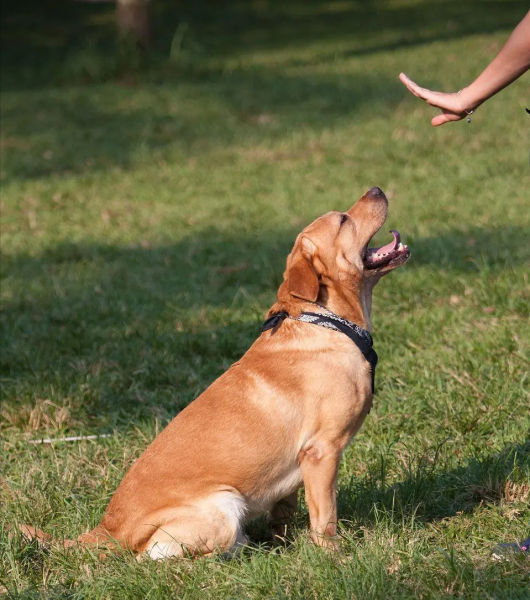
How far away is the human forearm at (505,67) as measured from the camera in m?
3.66

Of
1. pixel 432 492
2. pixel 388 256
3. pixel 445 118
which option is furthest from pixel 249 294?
pixel 432 492

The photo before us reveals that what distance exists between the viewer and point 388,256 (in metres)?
4.25

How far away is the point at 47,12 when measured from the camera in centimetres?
2900

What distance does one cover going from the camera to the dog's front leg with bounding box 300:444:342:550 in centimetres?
379

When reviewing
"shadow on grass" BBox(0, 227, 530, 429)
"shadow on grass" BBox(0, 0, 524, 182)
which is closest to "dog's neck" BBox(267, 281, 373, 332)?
"shadow on grass" BBox(0, 227, 530, 429)

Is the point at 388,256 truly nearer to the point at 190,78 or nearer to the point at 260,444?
the point at 260,444

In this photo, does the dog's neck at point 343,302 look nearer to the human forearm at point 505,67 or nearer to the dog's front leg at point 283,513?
the dog's front leg at point 283,513

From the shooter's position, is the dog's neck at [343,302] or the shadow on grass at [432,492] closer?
the shadow on grass at [432,492]

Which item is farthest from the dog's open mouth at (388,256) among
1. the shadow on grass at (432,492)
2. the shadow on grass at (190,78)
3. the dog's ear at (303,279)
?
the shadow on grass at (190,78)

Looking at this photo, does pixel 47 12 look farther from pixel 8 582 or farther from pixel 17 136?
pixel 8 582

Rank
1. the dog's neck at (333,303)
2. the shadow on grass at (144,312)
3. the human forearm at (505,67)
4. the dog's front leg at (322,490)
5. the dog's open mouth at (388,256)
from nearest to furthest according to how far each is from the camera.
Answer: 1. the human forearm at (505,67)
2. the dog's front leg at (322,490)
3. the dog's neck at (333,303)
4. the dog's open mouth at (388,256)
5. the shadow on grass at (144,312)

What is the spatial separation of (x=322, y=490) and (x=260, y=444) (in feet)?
→ 1.07

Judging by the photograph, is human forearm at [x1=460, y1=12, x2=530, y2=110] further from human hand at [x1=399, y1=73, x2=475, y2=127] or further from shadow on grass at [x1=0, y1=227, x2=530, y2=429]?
shadow on grass at [x1=0, y1=227, x2=530, y2=429]

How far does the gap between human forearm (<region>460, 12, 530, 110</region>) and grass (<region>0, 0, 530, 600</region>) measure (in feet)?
5.69
